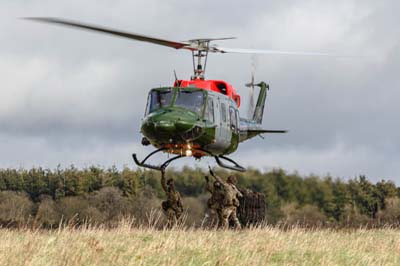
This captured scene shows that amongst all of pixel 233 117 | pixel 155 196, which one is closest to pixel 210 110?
pixel 233 117

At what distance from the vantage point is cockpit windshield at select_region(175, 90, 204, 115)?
72.2 feet

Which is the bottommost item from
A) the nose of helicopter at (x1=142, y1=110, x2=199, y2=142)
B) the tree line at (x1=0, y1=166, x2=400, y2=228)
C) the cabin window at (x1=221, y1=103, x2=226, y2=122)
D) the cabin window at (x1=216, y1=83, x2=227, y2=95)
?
the tree line at (x1=0, y1=166, x2=400, y2=228)

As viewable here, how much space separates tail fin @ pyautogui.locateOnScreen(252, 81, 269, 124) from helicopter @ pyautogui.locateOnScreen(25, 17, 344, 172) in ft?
13.1

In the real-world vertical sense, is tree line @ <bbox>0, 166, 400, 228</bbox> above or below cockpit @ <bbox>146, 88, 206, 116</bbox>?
below

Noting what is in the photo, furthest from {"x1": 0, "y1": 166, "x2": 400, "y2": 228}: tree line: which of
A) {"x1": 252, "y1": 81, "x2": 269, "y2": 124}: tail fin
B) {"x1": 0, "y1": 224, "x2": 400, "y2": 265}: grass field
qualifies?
{"x1": 0, "y1": 224, "x2": 400, "y2": 265}: grass field

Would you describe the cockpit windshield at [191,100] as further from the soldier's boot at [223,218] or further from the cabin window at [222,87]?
the soldier's boot at [223,218]

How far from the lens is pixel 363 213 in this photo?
115ft

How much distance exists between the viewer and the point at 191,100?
22.1m

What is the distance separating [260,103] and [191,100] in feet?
26.6

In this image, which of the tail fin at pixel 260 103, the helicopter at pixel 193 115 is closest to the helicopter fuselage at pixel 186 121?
the helicopter at pixel 193 115

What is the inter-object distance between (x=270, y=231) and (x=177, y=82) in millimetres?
5181

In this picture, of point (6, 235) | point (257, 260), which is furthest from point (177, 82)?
point (257, 260)

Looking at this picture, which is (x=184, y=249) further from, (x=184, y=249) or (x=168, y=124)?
(x=168, y=124)

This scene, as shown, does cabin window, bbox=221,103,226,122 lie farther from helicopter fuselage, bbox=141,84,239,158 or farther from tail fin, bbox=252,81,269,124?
tail fin, bbox=252,81,269,124
